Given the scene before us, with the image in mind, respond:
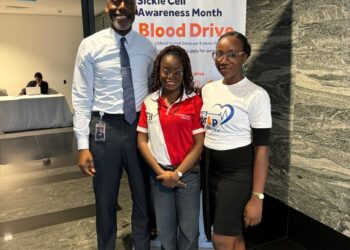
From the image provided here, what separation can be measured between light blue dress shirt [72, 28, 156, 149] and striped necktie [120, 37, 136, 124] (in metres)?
0.02

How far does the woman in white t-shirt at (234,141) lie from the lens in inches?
53.3

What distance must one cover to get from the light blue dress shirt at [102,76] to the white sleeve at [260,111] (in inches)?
25.0

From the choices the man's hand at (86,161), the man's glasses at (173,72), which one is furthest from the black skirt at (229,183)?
the man's hand at (86,161)

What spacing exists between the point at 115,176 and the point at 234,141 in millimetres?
736

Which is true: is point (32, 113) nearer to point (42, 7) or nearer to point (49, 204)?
point (42, 7)

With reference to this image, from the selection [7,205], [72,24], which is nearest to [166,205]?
[7,205]

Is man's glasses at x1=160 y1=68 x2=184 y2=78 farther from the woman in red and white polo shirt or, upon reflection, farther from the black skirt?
the black skirt

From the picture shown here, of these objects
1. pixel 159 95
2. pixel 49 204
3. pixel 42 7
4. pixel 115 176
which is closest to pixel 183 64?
pixel 159 95

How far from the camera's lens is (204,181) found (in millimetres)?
1568

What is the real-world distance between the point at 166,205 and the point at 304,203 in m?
1.09

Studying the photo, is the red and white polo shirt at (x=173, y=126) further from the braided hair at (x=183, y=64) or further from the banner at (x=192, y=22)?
the banner at (x=192, y=22)

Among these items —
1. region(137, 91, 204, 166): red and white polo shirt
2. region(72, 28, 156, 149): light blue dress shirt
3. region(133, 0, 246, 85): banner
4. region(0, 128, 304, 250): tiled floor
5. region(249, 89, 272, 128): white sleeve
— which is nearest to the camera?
region(249, 89, 272, 128): white sleeve

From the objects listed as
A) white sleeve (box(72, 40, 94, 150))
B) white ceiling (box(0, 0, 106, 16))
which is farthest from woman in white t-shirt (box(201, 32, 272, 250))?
white ceiling (box(0, 0, 106, 16))

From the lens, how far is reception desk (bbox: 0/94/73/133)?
6.56 m
